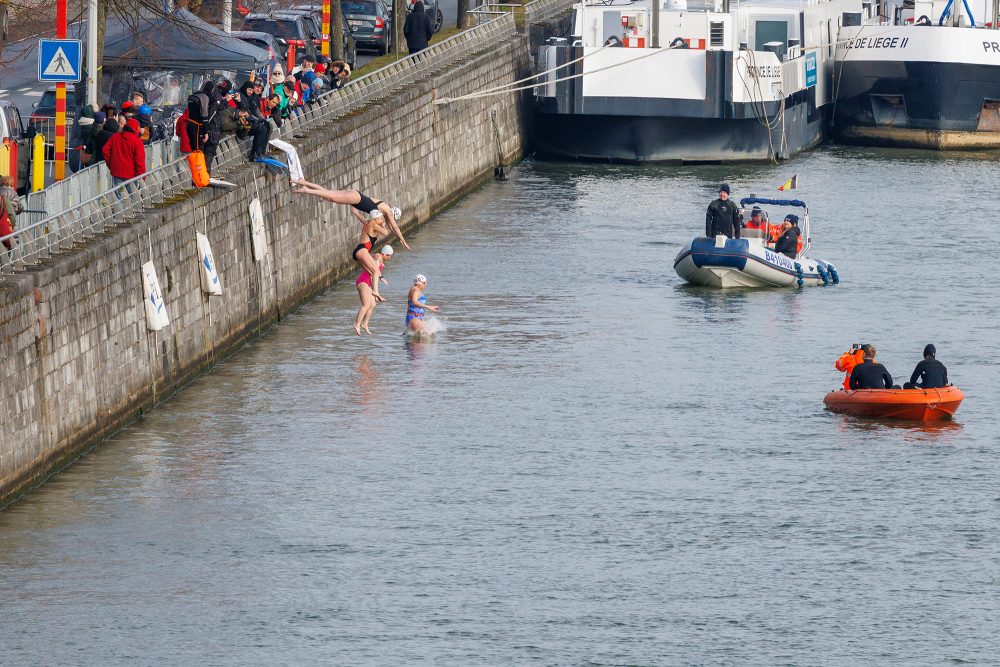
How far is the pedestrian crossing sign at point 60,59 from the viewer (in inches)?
1139

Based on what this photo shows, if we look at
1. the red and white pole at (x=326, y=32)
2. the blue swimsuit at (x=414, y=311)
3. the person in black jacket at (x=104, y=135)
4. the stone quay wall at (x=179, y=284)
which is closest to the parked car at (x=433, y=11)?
the red and white pole at (x=326, y=32)

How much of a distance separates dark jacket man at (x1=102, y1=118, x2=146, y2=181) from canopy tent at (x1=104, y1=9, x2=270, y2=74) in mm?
10731

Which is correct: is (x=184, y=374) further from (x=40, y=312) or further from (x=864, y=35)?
(x=864, y=35)

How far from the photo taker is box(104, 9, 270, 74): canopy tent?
1629 inches

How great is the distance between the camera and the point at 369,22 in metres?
62.1

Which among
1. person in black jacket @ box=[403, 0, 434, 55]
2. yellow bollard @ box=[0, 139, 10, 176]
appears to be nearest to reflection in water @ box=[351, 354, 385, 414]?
yellow bollard @ box=[0, 139, 10, 176]

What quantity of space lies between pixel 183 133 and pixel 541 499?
9.52 meters

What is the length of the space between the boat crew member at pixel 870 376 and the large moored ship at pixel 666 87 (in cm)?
2824

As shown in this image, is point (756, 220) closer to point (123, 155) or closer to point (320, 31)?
point (320, 31)

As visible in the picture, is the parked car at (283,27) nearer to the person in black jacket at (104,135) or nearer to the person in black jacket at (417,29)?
the person in black jacket at (417,29)

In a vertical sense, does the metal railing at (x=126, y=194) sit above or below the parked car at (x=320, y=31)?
below

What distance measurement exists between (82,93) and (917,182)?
93.3 feet

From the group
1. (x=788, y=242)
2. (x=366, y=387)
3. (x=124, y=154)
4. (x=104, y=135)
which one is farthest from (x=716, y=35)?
(x=124, y=154)

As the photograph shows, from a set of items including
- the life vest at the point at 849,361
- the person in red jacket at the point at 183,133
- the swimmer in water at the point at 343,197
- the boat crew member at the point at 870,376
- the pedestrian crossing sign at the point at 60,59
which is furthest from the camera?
the swimmer in water at the point at 343,197
